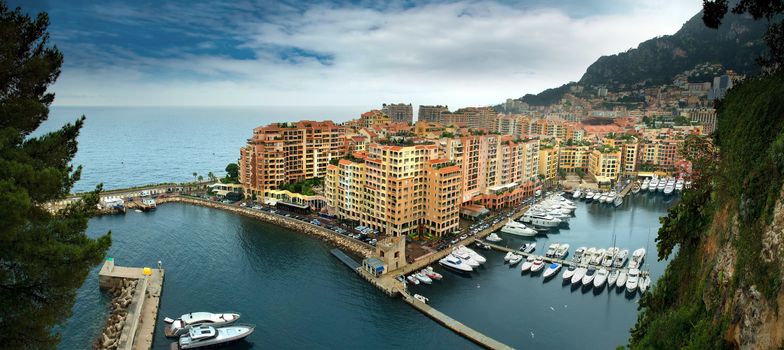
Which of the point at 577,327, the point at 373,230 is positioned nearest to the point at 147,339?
the point at 373,230

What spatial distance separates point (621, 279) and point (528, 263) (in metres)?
7.32

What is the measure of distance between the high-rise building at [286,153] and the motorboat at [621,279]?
36.9 m

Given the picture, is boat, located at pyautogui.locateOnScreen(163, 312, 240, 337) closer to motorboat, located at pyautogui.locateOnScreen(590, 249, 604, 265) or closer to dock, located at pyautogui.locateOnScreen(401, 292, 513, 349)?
dock, located at pyautogui.locateOnScreen(401, 292, 513, 349)

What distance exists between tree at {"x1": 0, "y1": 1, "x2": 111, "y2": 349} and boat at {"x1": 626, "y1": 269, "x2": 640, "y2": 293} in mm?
35309

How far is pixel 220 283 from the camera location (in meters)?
36.2

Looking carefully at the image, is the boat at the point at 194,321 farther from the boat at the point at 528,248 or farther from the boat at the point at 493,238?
the boat at the point at 528,248

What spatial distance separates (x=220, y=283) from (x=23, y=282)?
1068 inches

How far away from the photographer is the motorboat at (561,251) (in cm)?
4219

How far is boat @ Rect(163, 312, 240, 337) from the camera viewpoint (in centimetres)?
2836

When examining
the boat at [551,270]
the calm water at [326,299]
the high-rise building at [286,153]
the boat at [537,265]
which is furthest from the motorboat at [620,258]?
the high-rise building at [286,153]

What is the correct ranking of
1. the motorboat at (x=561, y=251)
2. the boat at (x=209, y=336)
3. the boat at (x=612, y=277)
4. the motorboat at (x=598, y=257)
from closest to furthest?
the boat at (x=209, y=336)
the boat at (x=612, y=277)
the motorboat at (x=598, y=257)
the motorboat at (x=561, y=251)

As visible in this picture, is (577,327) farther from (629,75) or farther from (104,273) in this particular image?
(629,75)

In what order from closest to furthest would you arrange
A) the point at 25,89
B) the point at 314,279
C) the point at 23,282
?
1. the point at 23,282
2. the point at 25,89
3. the point at 314,279

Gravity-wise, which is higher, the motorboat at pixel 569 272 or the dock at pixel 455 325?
the motorboat at pixel 569 272
